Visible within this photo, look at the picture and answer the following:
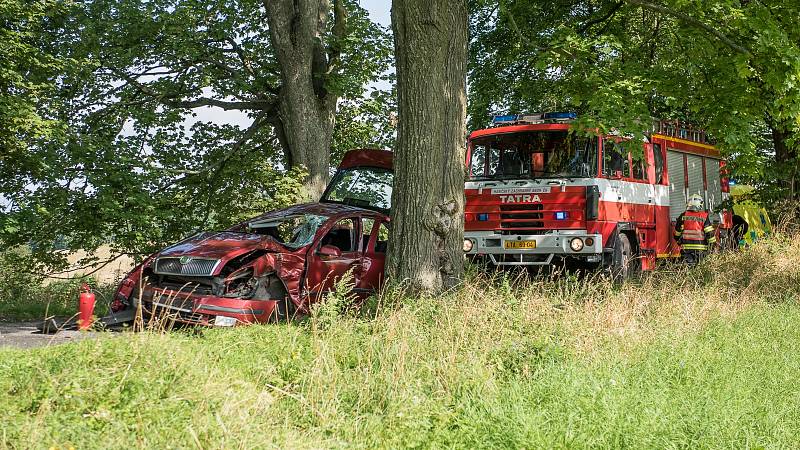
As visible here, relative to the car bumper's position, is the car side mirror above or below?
above

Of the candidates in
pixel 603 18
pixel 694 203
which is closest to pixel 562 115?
pixel 694 203

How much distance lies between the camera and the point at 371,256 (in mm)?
10719

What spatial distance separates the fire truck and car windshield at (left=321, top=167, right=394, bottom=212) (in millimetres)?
1698

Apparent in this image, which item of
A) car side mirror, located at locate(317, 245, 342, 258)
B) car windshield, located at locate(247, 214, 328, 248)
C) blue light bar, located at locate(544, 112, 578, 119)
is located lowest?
car side mirror, located at locate(317, 245, 342, 258)

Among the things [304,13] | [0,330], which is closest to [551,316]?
[0,330]

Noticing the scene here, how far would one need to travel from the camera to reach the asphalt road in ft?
29.3

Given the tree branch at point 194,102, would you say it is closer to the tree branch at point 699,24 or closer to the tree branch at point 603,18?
the tree branch at point 603,18

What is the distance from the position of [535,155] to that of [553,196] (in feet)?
2.80

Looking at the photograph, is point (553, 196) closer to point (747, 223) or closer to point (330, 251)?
point (330, 251)

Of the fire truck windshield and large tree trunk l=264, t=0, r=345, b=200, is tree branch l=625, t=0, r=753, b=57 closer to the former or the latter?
the fire truck windshield

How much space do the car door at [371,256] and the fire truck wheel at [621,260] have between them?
419cm

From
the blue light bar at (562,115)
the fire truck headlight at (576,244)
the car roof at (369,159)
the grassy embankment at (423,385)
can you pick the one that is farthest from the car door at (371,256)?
the blue light bar at (562,115)

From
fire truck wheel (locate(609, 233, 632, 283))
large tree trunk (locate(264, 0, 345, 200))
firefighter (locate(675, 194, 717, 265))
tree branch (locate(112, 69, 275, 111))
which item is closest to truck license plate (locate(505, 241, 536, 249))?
fire truck wheel (locate(609, 233, 632, 283))

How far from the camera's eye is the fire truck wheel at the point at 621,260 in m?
13.0
